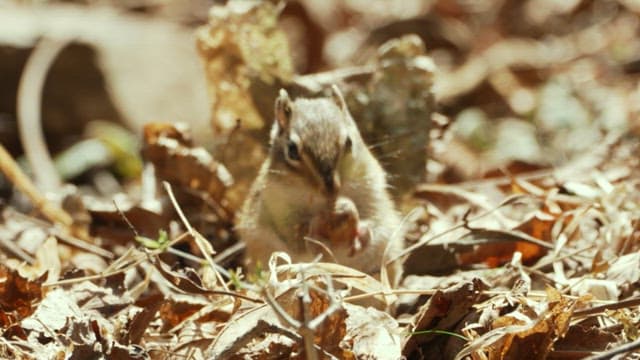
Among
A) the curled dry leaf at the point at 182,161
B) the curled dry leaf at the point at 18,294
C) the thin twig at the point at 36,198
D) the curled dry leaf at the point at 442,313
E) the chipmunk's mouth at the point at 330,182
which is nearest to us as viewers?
the curled dry leaf at the point at 442,313

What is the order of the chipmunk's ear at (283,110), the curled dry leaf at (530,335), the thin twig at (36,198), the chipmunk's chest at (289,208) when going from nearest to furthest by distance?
1. the curled dry leaf at (530,335)
2. the chipmunk's chest at (289,208)
3. the chipmunk's ear at (283,110)
4. the thin twig at (36,198)

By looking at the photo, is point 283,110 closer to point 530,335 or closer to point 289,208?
point 289,208

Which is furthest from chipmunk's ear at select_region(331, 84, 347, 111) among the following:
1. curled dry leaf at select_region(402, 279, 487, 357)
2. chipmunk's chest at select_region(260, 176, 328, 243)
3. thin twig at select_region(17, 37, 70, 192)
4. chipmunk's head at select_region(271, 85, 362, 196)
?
thin twig at select_region(17, 37, 70, 192)

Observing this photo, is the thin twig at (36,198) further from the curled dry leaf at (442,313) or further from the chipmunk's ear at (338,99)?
Result: the curled dry leaf at (442,313)

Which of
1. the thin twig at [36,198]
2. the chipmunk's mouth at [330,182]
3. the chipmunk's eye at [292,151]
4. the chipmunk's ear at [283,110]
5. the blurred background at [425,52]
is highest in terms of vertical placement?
the chipmunk's ear at [283,110]

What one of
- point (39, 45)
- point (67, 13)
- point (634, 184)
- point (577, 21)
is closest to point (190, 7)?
point (67, 13)

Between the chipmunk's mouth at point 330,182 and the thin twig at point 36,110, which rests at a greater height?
the chipmunk's mouth at point 330,182

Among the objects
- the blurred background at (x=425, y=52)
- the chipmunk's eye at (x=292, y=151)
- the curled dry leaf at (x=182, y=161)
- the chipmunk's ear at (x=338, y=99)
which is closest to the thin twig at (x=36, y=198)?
the curled dry leaf at (x=182, y=161)

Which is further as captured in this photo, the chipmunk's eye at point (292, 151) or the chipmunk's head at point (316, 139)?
the chipmunk's eye at point (292, 151)
